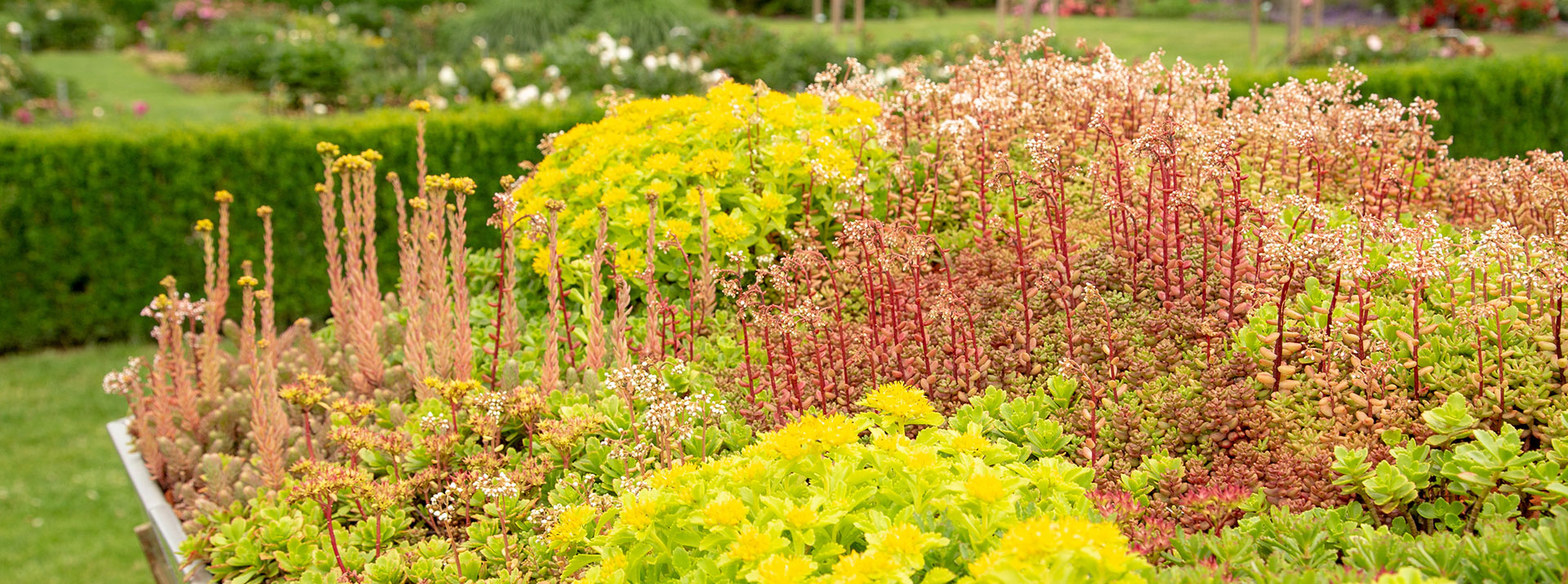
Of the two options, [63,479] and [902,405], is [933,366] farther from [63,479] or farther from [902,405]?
[63,479]

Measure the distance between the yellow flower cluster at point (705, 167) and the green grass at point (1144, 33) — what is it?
11.0 m

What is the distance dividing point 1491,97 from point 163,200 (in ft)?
34.1

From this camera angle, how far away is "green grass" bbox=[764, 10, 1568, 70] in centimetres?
1753

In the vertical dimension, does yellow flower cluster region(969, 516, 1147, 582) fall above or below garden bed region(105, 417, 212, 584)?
above

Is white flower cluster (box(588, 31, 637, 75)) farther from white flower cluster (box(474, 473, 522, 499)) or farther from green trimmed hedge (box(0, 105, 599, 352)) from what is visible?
white flower cluster (box(474, 473, 522, 499))

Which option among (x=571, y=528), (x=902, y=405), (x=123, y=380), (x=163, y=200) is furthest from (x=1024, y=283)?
(x=163, y=200)

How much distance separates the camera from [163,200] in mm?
7500

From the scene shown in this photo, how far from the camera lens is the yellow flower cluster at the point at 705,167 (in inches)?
144

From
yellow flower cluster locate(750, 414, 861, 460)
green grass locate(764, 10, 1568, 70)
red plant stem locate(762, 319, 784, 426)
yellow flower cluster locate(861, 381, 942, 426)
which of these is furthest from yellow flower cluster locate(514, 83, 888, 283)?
green grass locate(764, 10, 1568, 70)

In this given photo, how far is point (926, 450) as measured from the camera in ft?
6.75

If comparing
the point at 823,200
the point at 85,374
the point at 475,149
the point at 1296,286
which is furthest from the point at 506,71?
the point at 1296,286

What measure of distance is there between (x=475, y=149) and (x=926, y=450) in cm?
638

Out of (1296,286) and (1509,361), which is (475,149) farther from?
(1509,361)

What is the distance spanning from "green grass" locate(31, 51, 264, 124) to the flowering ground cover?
1012 cm
